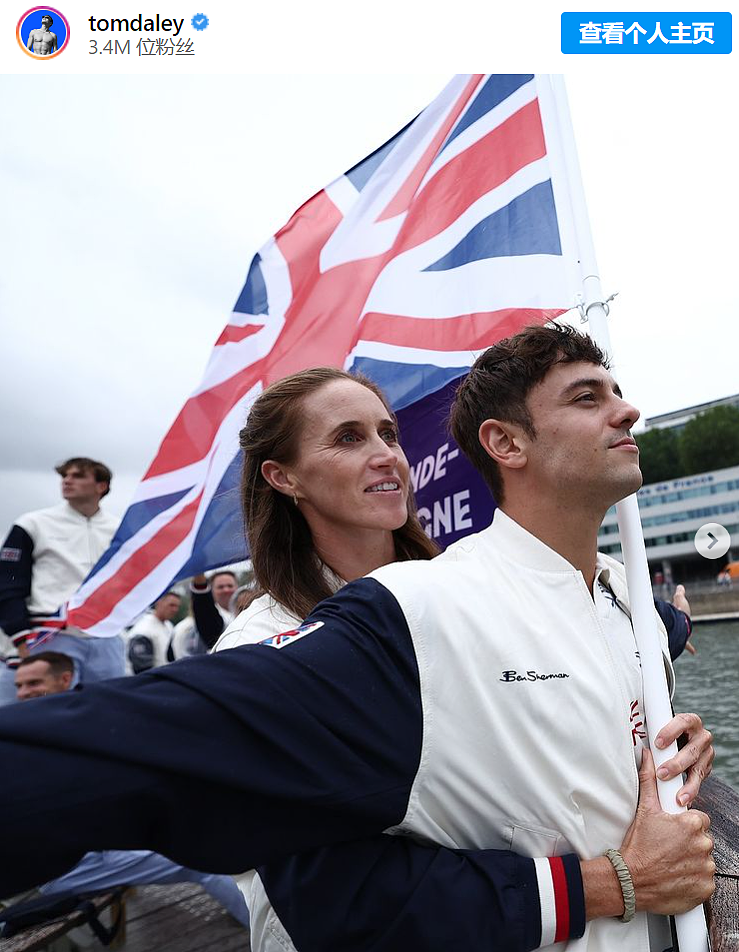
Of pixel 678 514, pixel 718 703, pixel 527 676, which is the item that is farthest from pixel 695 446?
pixel 527 676

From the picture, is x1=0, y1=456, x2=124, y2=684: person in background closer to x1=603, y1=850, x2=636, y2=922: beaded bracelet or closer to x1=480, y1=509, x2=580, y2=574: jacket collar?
x1=480, y1=509, x2=580, y2=574: jacket collar

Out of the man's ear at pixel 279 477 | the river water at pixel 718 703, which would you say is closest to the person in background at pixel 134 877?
the man's ear at pixel 279 477

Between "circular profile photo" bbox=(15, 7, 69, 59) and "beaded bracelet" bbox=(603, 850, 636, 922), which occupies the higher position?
"circular profile photo" bbox=(15, 7, 69, 59)

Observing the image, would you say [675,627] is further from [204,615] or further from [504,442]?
[204,615]

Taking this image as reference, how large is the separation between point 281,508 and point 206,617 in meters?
2.23

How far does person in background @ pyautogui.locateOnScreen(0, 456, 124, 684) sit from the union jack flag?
447 mm

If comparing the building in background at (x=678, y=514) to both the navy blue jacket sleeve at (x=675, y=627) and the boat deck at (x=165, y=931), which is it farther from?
the navy blue jacket sleeve at (x=675, y=627)

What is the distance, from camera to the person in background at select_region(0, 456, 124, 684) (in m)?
4.93

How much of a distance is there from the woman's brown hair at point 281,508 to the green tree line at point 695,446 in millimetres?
42528

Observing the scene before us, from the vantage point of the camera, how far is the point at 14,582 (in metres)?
4.92

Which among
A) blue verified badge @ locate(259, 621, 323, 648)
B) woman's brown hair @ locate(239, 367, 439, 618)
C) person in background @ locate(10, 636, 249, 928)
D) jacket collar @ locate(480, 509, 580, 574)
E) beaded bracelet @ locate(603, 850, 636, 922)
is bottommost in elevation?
person in background @ locate(10, 636, 249, 928)

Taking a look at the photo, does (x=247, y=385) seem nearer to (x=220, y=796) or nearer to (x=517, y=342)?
(x=517, y=342)

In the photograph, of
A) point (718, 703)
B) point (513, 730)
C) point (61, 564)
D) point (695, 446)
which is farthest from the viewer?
point (695, 446)

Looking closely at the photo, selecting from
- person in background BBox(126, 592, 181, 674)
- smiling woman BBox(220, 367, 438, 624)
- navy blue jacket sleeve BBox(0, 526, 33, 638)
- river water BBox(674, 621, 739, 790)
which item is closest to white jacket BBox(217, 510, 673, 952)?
smiling woman BBox(220, 367, 438, 624)
